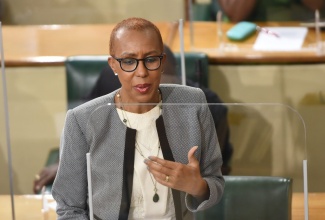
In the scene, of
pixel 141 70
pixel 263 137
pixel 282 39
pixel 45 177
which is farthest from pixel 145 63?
pixel 282 39

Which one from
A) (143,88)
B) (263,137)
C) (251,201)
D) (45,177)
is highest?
(143,88)

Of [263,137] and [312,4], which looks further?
[312,4]

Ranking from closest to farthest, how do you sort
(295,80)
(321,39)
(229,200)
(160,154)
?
(160,154) < (229,200) < (295,80) < (321,39)

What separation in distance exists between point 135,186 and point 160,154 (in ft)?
0.24

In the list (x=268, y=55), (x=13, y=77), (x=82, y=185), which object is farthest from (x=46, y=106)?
(x=82, y=185)

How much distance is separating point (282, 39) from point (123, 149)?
1725 millimetres

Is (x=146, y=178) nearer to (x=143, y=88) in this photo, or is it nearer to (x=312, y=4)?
(x=143, y=88)

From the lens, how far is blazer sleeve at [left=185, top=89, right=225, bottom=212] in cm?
162

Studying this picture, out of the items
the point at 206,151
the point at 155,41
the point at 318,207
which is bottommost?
the point at 318,207

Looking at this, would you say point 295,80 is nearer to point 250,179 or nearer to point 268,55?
point 268,55

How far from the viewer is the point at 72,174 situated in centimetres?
168

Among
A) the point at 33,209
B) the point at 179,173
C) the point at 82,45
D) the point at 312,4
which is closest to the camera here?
the point at 179,173

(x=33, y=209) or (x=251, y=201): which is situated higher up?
(x=251, y=201)

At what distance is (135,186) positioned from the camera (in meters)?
1.62
